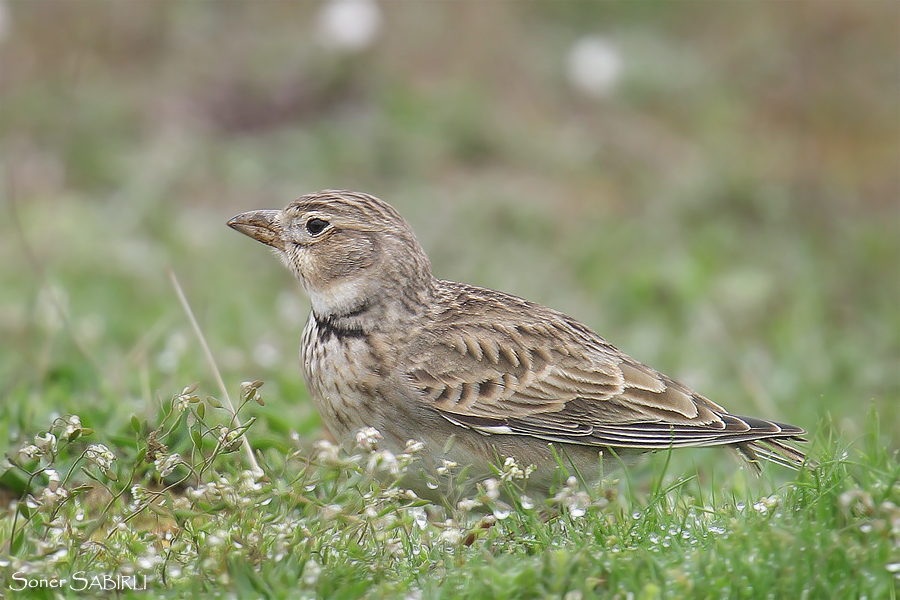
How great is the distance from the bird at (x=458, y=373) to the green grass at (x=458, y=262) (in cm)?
32

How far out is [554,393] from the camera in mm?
4996

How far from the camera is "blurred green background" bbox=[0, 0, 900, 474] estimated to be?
8.17 m

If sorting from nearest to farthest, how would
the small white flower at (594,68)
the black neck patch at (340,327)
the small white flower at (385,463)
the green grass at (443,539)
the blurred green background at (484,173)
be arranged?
the green grass at (443,539), the small white flower at (385,463), the black neck patch at (340,327), the blurred green background at (484,173), the small white flower at (594,68)

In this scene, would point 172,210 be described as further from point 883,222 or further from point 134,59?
point 883,222

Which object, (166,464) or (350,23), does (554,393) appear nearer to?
(166,464)

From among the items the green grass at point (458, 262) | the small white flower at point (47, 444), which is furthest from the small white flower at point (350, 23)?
the small white flower at point (47, 444)

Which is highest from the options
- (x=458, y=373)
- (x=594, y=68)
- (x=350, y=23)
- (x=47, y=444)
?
(x=594, y=68)

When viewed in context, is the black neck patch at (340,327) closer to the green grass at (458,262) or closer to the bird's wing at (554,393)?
the bird's wing at (554,393)

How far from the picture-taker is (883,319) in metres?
9.89

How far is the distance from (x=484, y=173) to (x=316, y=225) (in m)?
6.69

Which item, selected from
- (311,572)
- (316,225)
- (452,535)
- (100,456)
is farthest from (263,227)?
(311,572)

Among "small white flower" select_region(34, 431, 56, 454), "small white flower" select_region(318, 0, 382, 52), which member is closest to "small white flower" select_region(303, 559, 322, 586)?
"small white flower" select_region(34, 431, 56, 454)

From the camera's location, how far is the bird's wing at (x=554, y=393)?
486 cm

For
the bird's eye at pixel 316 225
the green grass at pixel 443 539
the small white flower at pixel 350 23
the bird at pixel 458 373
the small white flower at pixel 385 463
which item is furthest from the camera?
the small white flower at pixel 350 23
